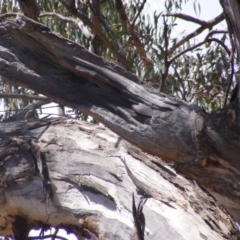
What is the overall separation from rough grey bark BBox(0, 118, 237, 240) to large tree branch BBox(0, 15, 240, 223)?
0.67ft

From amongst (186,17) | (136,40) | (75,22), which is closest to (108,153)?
(186,17)

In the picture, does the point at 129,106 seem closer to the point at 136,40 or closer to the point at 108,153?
the point at 108,153

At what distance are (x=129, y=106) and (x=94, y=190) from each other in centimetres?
38

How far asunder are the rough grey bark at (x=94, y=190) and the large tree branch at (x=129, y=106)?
0.67ft

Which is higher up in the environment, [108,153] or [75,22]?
[75,22]

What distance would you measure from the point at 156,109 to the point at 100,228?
18.4 inches

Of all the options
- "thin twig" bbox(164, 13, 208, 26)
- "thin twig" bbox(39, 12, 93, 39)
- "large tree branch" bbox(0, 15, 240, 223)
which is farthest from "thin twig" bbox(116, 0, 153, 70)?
"large tree branch" bbox(0, 15, 240, 223)

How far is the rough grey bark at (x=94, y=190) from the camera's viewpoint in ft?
6.35

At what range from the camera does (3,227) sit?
2.35 metres

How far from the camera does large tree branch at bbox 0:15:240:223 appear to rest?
172 cm

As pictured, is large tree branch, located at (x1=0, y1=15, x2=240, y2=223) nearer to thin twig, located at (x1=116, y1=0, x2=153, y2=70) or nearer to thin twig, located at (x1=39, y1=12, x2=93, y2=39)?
thin twig, located at (x1=116, y1=0, x2=153, y2=70)

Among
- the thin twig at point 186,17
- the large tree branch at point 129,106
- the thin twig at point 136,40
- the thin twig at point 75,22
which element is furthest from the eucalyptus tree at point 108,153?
the thin twig at point 75,22

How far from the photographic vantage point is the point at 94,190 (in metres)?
2.10

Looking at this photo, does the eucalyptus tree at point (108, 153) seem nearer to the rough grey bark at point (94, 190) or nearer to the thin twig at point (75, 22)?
the rough grey bark at point (94, 190)
